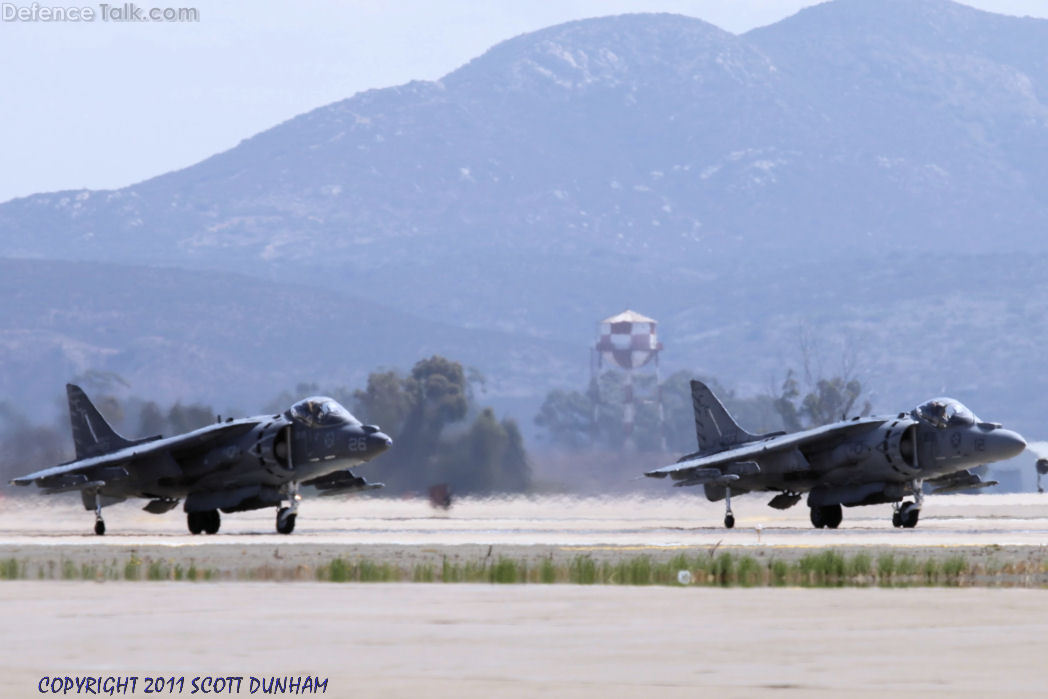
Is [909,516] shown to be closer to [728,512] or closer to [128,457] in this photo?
[728,512]

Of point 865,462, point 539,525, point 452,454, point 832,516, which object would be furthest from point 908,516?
point 452,454

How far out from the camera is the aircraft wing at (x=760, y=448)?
2004 inches

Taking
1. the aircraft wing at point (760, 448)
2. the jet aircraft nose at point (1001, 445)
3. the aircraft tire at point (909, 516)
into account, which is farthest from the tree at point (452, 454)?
the jet aircraft nose at point (1001, 445)

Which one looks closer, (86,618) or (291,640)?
(291,640)

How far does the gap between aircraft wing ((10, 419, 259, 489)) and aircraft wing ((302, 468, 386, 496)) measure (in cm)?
230

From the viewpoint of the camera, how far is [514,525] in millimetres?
57844

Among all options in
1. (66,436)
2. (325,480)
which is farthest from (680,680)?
(66,436)

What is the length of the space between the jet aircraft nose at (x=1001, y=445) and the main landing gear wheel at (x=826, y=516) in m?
4.47

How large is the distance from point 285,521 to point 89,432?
6.73 metres

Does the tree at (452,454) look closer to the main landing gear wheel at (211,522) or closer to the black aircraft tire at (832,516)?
the black aircraft tire at (832,516)

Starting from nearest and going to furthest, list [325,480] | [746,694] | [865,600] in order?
[746,694]
[865,600]
[325,480]

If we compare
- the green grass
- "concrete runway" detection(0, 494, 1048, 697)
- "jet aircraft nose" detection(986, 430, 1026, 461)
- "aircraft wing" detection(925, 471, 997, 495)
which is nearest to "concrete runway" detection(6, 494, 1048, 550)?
"aircraft wing" detection(925, 471, 997, 495)

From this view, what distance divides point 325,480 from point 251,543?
24.6ft

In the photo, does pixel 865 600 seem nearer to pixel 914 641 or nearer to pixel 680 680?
pixel 914 641
